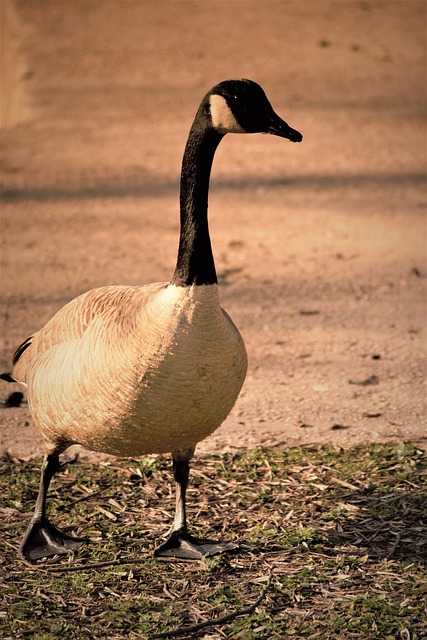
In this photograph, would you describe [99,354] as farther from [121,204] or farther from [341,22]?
[341,22]

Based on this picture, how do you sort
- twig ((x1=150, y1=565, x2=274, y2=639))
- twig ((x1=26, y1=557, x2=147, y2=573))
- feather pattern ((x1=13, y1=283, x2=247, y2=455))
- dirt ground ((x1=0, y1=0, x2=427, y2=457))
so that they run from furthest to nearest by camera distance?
dirt ground ((x1=0, y1=0, x2=427, y2=457))
twig ((x1=26, y1=557, x2=147, y2=573))
feather pattern ((x1=13, y1=283, x2=247, y2=455))
twig ((x1=150, y1=565, x2=274, y2=639))

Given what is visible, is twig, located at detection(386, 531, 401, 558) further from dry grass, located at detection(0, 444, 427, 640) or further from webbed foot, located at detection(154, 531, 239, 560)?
webbed foot, located at detection(154, 531, 239, 560)

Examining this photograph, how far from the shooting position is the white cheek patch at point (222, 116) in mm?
3447

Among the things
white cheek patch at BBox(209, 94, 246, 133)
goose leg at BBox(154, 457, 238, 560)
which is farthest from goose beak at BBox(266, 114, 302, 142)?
goose leg at BBox(154, 457, 238, 560)

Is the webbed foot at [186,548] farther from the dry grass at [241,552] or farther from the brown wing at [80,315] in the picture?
the brown wing at [80,315]

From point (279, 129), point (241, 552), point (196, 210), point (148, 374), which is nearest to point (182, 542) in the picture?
point (241, 552)

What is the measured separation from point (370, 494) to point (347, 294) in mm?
2598

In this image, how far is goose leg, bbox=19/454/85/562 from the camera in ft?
12.5

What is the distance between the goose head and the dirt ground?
71.3 inches

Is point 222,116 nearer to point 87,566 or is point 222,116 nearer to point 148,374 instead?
point 148,374

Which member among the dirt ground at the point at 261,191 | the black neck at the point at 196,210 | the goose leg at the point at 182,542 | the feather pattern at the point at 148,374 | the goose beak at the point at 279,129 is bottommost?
the dirt ground at the point at 261,191

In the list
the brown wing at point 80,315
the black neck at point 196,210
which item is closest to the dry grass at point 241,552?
the brown wing at point 80,315

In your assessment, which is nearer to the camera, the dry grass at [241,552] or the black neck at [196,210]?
the dry grass at [241,552]

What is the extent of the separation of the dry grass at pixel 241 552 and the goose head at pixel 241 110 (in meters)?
1.62
